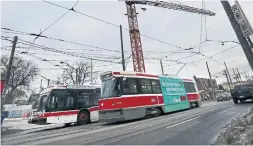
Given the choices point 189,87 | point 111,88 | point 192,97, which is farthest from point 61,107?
point 192,97

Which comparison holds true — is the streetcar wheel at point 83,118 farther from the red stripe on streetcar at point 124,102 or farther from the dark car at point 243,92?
the dark car at point 243,92

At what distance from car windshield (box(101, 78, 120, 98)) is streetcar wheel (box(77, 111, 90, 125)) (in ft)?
12.6

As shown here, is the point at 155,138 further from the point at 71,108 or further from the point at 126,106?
the point at 71,108

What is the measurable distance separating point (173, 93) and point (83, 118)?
23.2 feet

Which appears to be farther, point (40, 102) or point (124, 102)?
point (40, 102)

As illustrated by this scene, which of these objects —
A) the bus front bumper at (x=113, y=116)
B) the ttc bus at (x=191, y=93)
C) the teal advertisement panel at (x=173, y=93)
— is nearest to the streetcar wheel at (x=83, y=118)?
the bus front bumper at (x=113, y=116)

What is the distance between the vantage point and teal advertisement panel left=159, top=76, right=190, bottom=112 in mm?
15824

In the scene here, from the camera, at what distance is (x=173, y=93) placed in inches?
660

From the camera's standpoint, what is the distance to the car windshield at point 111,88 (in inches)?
487

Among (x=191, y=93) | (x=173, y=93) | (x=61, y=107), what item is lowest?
(x=61, y=107)

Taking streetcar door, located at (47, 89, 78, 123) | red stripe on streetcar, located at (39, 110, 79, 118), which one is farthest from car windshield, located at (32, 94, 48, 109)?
red stripe on streetcar, located at (39, 110, 79, 118)

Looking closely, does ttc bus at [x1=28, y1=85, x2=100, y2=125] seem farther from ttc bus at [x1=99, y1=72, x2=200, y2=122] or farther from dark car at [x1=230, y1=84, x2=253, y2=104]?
dark car at [x1=230, y1=84, x2=253, y2=104]

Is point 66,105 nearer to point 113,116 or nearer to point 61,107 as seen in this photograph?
point 61,107

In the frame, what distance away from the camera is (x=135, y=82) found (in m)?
13.4
